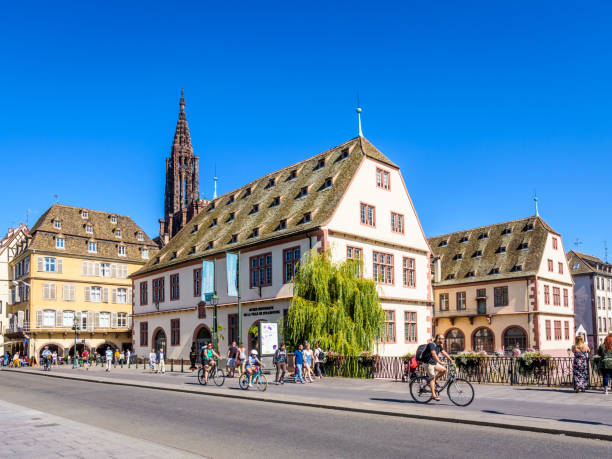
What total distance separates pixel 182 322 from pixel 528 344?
2834 cm

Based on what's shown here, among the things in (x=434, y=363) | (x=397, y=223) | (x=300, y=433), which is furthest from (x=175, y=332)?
(x=300, y=433)

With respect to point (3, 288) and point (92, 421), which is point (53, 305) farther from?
point (92, 421)

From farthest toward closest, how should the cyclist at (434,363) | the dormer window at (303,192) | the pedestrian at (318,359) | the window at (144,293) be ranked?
the window at (144,293) < the dormer window at (303,192) < the pedestrian at (318,359) < the cyclist at (434,363)

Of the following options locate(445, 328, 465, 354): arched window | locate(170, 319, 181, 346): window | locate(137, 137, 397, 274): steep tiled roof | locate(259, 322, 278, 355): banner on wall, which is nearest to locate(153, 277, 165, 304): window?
locate(137, 137, 397, 274): steep tiled roof

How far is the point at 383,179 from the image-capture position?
3888 cm

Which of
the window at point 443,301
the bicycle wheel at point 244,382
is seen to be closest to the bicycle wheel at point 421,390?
the bicycle wheel at point 244,382

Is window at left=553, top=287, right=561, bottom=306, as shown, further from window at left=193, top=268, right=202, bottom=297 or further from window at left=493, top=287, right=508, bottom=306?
window at left=193, top=268, right=202, bottom=297

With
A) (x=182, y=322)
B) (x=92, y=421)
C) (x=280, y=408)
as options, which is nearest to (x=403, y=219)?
(x=182, y=322)

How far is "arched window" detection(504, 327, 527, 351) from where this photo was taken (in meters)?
51.5

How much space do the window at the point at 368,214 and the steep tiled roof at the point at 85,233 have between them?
132 feet

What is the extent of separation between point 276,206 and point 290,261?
6.53 meters

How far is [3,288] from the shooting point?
71.6 m

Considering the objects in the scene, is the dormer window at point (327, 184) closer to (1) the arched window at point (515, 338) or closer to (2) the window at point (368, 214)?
(2) the window at point (368, 214)

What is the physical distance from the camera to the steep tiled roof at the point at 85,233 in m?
64.4
